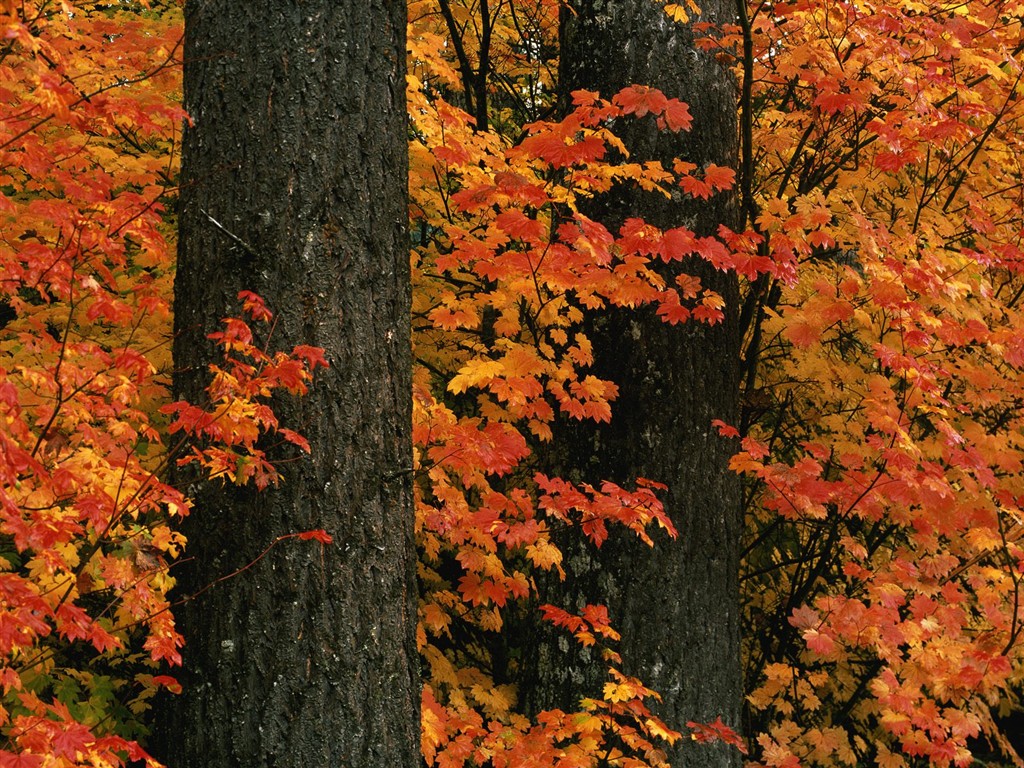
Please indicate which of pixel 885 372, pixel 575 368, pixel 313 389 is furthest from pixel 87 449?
A: pixel 885 372

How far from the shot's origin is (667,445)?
462cm

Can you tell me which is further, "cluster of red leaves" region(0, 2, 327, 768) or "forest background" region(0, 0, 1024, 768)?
"forest background" region(0, 0, 1024, 768)

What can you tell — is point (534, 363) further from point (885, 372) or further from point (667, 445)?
point (885, 372)

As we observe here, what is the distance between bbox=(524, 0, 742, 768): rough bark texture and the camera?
14.9 ft

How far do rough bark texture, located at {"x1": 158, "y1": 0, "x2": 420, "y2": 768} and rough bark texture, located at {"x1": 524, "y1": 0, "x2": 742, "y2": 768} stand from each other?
154cm

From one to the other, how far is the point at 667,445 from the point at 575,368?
612 mm

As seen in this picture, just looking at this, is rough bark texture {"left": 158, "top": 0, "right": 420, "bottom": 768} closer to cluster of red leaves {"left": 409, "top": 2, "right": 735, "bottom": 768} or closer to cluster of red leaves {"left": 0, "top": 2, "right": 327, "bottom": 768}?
cluster of red leaves {"left": 0, "top": 2, "right": 327, "bottom": 768}

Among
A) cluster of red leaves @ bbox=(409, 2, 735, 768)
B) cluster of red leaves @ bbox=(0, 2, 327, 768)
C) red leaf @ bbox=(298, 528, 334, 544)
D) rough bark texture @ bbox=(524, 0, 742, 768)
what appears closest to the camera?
cluster of red leaves @ bbox=(0, 2, 327, 768)

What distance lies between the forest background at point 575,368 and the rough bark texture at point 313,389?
0.43ft

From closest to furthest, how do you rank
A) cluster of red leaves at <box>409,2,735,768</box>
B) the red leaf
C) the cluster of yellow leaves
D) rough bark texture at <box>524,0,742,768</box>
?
1. the red leaf
2. cluster of red leaves at <box>409,2,735,768</box>
3. rough bark texture at <box>524,0,742,768</box>
4. the cluster of yellow leaves

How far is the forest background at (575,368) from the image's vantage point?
3.05 m

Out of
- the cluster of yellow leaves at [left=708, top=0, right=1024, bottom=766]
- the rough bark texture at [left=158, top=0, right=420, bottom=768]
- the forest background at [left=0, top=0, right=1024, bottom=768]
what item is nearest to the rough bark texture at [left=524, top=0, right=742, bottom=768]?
the forest background at [left=0, top=0, right=1024, bottom=768]

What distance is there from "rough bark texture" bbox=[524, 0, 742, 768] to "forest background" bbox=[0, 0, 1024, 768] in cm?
8

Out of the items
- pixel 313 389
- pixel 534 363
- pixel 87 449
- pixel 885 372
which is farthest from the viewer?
pixel 885 372
